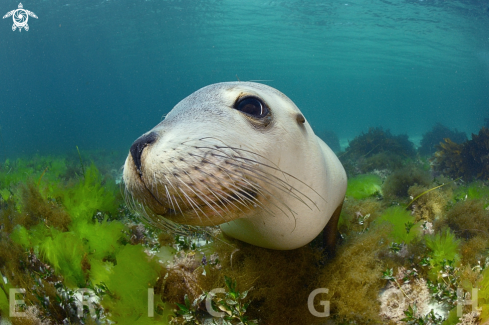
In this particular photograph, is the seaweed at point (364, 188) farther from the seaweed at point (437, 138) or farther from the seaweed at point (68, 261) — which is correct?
the seaweed at point (437, 138)

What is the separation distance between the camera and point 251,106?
59.4 inches

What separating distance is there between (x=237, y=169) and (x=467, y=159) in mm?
9054

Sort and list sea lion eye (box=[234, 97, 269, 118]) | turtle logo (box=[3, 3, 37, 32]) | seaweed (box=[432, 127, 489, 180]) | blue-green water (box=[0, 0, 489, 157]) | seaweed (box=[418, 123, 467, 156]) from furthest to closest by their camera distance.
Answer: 1. turtle logo (box=[3, 3, 37, 32])
2. blue-green water (box=[0, 0, 489, 157])
3. seaweed (box=[418, 123, 467, 156])
4. seaweed (box=[432, 127, 489, 180])
5. sea lion eye (box=[234, 97, 269, 118])

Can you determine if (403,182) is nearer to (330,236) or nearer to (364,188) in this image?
(364,188)

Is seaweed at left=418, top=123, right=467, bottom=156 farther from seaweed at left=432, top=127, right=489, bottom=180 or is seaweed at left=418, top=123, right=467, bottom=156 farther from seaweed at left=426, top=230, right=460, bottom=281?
seaweed at left=426, top=230, right=460, bottom=281

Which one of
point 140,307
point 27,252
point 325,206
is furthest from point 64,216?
point 325,206

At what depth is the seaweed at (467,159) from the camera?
7.51 metres

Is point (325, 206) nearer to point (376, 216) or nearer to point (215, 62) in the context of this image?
point (376, 216)

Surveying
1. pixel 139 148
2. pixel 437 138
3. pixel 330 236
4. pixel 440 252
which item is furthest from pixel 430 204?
pixel 437 138

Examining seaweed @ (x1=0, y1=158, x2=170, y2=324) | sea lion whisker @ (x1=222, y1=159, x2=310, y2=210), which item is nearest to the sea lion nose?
sea lion whisker @ (x1=222, y1=159, x2=310, y2=210)

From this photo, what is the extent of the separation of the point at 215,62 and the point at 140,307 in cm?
4742

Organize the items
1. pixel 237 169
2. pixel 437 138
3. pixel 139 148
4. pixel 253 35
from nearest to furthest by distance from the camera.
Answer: pixel 139 148 → pixel 237 169 → pixel 437 138 → pixel 253 35

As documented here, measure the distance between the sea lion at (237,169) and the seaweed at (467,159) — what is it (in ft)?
25.5

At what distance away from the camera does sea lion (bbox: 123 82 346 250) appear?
3.72 feet
